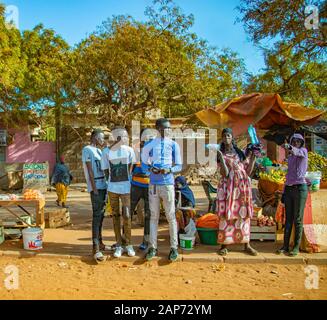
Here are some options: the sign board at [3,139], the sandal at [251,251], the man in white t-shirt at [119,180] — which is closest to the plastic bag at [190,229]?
the sandal at [251,251]

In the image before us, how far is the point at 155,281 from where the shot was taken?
15.4 feet

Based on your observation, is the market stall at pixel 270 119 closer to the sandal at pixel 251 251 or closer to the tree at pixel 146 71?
the sandal at pixel 251 251

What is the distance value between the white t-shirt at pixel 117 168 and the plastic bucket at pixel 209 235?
1561mm

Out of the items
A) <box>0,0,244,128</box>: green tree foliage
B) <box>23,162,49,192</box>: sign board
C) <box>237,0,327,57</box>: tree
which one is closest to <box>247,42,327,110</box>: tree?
<box>0,0,244,128</box>: green tree foliage

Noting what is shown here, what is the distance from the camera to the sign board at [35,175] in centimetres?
1645

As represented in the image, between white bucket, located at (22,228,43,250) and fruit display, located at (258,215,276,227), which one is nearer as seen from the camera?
white bucket, located at (22,228,43,250)

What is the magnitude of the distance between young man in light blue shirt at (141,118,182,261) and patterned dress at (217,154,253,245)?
0.72 metres

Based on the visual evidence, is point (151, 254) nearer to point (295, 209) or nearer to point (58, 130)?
point (295, 209)

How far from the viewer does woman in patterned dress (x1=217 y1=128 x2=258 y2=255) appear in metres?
5.48

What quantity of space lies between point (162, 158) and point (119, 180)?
737 millimetres

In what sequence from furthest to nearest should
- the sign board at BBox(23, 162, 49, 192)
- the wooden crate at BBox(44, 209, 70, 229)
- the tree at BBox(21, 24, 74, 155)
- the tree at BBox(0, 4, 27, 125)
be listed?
the sign board at BBox(23, 162, 49, 192) → the tree at BBox(21, 24, 74, 155) → the tree at BBox(0, 4, 27, 125) → the wooden crate at BBox(44, 209, 70, 229)

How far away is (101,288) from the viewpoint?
4496mm

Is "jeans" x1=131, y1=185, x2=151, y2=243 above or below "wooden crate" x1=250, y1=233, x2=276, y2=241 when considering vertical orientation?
above

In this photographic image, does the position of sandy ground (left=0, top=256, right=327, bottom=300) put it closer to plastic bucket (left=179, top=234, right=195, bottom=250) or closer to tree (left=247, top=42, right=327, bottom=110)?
plastic bucket (left=179, top=234, right=195, bottom=250)
